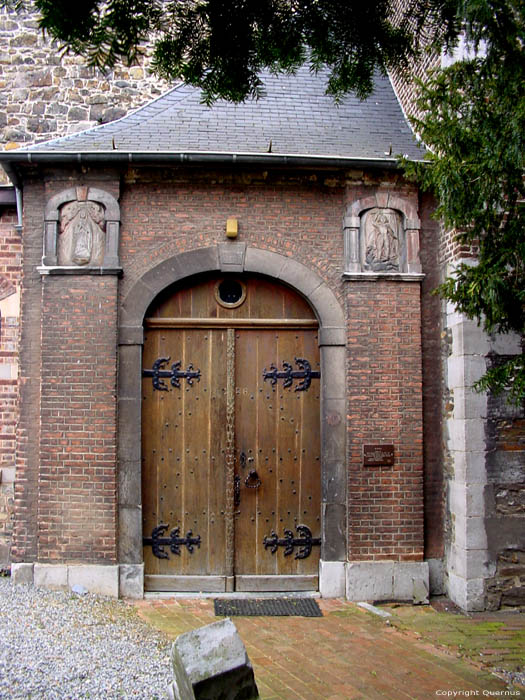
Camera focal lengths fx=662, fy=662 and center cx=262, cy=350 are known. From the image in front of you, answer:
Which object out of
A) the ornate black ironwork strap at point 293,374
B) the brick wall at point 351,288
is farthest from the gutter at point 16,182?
the ornate black ironwork strap at point 293,374

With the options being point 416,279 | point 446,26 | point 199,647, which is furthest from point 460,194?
point 199,647

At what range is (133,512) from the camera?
6590 mm

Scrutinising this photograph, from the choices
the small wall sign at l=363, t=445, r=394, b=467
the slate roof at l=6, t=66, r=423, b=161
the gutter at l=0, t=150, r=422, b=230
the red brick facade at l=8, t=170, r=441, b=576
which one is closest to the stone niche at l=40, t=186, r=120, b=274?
the red brick facade at l=8, t=170, r=441, b=576

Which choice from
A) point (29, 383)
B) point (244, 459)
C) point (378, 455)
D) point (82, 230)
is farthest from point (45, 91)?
point (378, 455)

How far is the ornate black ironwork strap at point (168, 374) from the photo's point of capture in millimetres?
6898

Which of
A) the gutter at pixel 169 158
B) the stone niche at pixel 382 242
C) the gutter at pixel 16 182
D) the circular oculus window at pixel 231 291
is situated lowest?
the circular oculus window at pixel 231 291

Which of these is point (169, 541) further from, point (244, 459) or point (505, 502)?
point (505, 502)

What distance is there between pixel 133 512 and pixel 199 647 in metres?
3.44

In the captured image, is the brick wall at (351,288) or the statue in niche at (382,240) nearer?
the brick wall at (351,288)

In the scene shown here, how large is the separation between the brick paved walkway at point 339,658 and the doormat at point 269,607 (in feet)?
0.30

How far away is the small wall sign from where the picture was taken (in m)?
6.68

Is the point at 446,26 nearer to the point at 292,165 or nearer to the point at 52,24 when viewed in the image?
the point at 52,24

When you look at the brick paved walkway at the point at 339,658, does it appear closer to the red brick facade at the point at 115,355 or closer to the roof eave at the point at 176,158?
the red brick facade at the point at 115,355

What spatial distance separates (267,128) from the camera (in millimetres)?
7246
